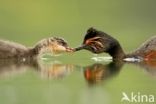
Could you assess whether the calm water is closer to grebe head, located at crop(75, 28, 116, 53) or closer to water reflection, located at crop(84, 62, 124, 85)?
water reflection, located at crop(84, 62, 124, 85)

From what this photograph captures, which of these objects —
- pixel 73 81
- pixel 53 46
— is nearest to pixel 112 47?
pixel 53 46

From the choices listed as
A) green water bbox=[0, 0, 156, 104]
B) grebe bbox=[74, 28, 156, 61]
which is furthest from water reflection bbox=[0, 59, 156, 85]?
grebe bbox=[74, 28, 156, 61]

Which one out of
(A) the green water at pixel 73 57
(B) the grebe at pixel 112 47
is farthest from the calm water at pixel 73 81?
(B) the grebe at pixel 112 47

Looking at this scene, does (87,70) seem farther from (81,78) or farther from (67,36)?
(67,36)

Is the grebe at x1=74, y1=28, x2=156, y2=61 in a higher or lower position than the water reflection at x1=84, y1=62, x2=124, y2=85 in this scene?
higher

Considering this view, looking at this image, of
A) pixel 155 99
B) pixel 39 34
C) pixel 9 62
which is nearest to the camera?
pixel 155 99

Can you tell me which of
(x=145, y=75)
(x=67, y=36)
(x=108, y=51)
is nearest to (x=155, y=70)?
(x=145, y=75)

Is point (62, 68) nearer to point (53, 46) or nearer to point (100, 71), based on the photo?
point (100, 71)
